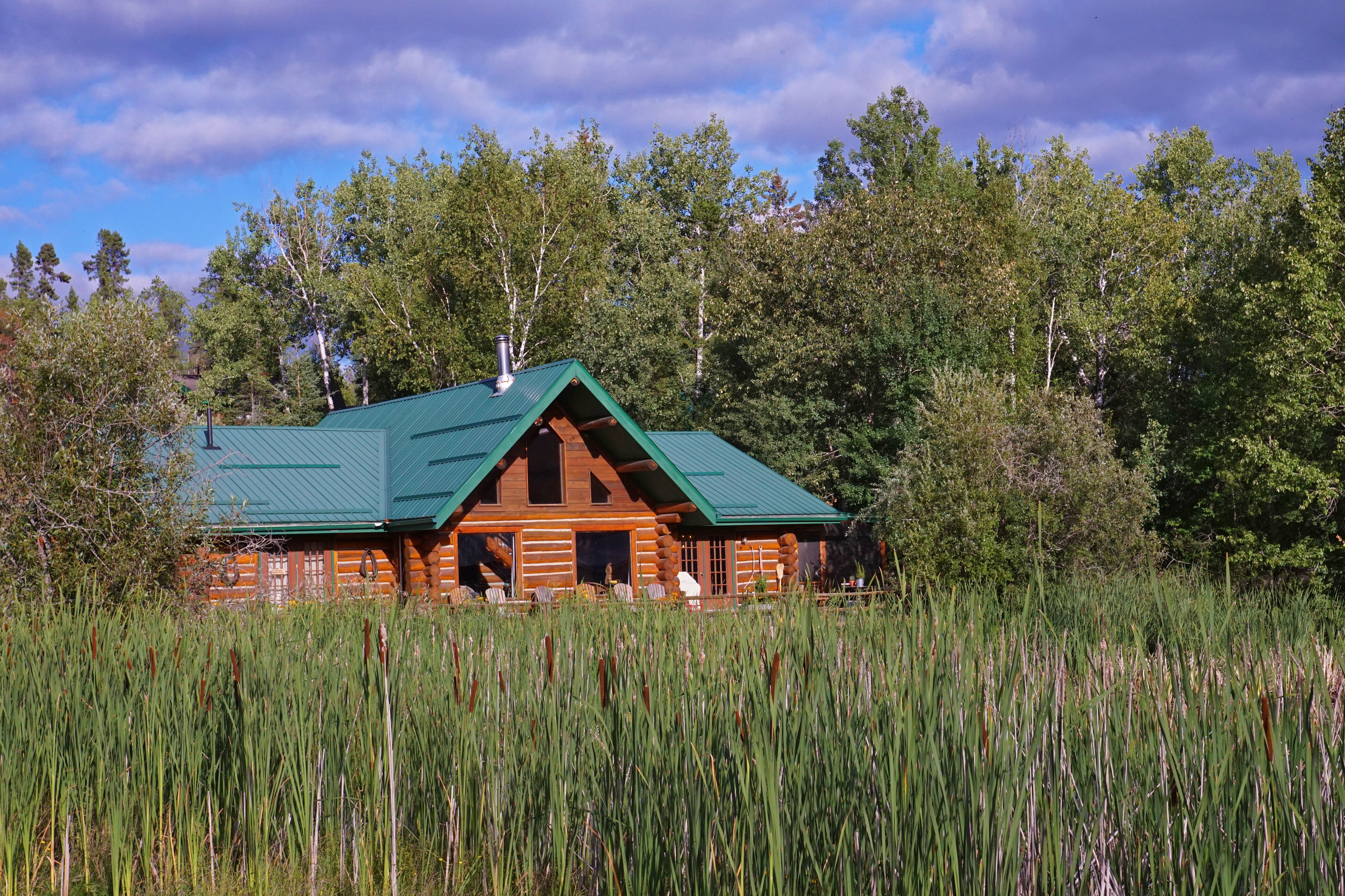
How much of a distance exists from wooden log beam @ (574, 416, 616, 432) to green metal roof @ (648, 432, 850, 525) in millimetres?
2080

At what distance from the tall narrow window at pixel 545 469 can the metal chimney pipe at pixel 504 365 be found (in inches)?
50.2

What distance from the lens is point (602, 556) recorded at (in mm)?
29406

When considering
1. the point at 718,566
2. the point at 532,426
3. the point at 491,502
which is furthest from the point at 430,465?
the point at 718,566

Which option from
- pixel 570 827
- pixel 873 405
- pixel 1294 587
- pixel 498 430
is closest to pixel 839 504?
pixel 873 405

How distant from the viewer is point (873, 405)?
31.9 meters

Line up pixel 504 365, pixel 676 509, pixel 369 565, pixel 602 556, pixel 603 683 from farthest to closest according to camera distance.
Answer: pixel 602 556 < pixel 504 365 < pixel 676 509 < pixel 369 565 < pixel 603 683

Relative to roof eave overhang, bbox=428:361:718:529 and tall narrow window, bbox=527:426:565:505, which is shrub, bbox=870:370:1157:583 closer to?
roof eave overhang, bbox=428:361:718:529

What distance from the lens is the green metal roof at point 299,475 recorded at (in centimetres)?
1970

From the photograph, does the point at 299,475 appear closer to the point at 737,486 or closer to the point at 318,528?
the point at 318,528

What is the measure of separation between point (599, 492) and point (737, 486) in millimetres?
4356

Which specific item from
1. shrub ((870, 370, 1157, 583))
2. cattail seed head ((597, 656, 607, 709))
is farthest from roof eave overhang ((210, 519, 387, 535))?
cattail seed head ((597, 656, 607, 709))

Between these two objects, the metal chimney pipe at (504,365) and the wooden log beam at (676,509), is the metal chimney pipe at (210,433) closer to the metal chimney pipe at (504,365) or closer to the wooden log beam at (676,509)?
the metal chimney pipe at (504,365)

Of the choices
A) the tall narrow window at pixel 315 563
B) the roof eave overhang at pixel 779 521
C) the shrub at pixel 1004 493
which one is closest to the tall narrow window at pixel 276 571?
the tall narrow window at pixel 315 563

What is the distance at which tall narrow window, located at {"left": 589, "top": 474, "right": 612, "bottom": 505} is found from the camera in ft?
72.2
